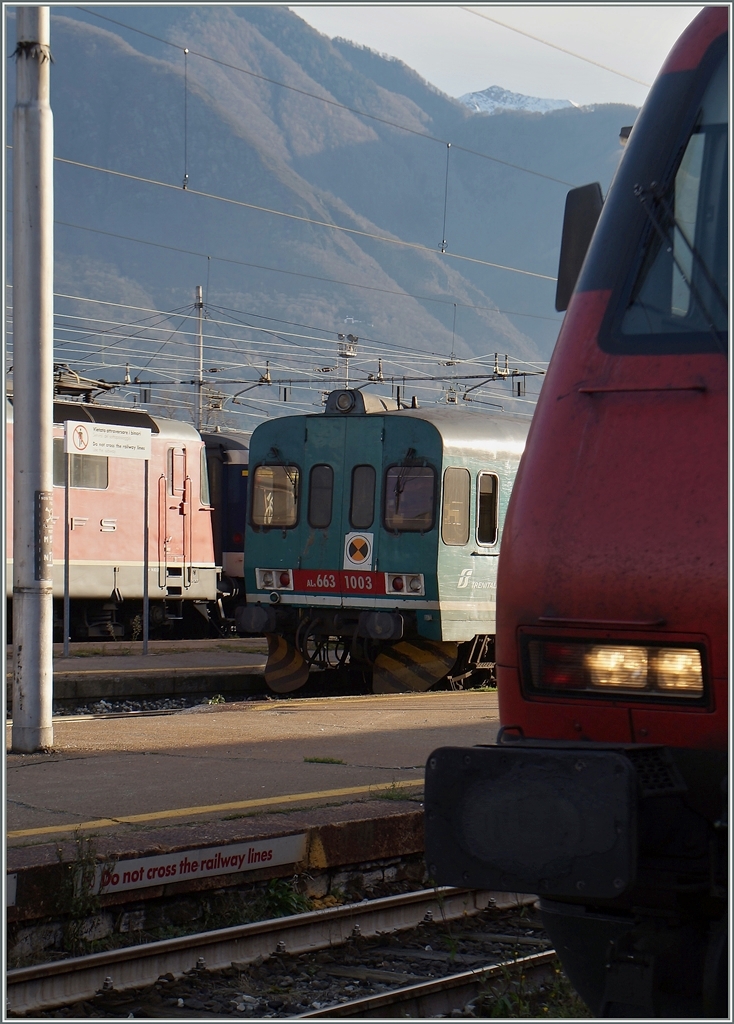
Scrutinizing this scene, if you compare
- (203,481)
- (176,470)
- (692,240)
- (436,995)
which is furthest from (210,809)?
(203,481)

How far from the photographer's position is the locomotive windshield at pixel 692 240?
3.60m

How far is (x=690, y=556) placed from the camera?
322 cm

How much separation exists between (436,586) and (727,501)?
11.2 metres

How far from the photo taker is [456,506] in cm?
A: 1473

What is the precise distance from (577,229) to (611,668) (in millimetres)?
1700

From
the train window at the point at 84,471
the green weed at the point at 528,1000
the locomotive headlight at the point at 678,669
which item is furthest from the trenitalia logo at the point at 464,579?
the locomotive headlight at the point at 678,669

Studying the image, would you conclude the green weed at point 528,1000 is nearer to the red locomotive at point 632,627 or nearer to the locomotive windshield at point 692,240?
the red locomotive at point 632,627

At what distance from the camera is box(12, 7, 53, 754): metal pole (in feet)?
25.5

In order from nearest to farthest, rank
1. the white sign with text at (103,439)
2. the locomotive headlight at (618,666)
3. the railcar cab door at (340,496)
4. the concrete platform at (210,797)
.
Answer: the locomotive headlight at (618,666)
the concrete platform at (210,797)
the white sign with text at (103,439)
the railcar cab door at (340,496)

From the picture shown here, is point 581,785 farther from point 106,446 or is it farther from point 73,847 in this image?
point 106,446

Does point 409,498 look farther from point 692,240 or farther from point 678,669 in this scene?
point 678,669

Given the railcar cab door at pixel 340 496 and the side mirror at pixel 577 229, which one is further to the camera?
the railcar cab door at pixel 340 496

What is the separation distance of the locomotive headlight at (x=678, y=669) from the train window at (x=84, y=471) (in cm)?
1547

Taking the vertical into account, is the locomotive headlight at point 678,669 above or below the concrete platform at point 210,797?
above
